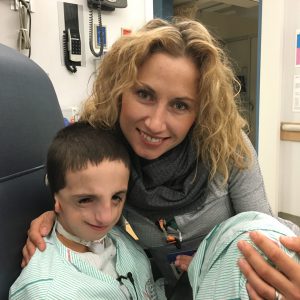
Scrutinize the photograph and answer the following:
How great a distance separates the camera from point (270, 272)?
646mm

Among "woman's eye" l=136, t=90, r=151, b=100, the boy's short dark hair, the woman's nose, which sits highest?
"woman's eye" l=136, t=90, r=151, b=100

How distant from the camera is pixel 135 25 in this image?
7.49 feet

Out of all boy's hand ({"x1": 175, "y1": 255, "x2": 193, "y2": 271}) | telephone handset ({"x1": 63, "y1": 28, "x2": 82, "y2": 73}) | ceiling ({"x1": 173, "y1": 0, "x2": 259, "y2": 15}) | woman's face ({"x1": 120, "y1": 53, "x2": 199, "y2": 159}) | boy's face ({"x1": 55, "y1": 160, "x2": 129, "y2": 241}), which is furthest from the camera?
ceiling ({"x1": 173, "y1": 0, "x2": 259, "y2": 15})

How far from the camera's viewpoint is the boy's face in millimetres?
763

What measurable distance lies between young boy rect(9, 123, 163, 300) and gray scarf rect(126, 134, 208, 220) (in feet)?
0.47

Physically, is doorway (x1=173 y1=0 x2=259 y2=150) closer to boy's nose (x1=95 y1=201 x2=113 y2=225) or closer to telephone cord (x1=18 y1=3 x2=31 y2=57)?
telephone cord (x1=18 y1=3 x2=31 y2=57)

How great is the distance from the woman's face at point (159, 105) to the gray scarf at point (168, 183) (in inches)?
2.0

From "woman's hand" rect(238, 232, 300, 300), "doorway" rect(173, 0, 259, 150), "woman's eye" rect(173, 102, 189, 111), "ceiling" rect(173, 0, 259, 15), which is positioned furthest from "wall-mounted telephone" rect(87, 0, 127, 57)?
"doorway" rect(173, 0, 259, 150)

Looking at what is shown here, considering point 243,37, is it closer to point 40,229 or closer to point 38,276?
point 40,229

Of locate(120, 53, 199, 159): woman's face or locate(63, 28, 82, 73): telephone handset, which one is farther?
locate(63, 28, 82, 73): telephone handset

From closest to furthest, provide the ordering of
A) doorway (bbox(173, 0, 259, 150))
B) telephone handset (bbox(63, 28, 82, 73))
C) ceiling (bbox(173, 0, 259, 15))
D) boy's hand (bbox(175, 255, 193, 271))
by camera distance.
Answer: boy's hand (bbox(175, 255, 193, 271))
telephone handset (bbox(63, 28, 82, 73))
ceiling (bbox(173, 0, 259, 15))
doorway (bbox(173, 0, 259, 150))

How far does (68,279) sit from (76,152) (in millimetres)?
271

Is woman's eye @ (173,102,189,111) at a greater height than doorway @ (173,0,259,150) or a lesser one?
lesser

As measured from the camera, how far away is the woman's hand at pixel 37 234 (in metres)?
0.78
